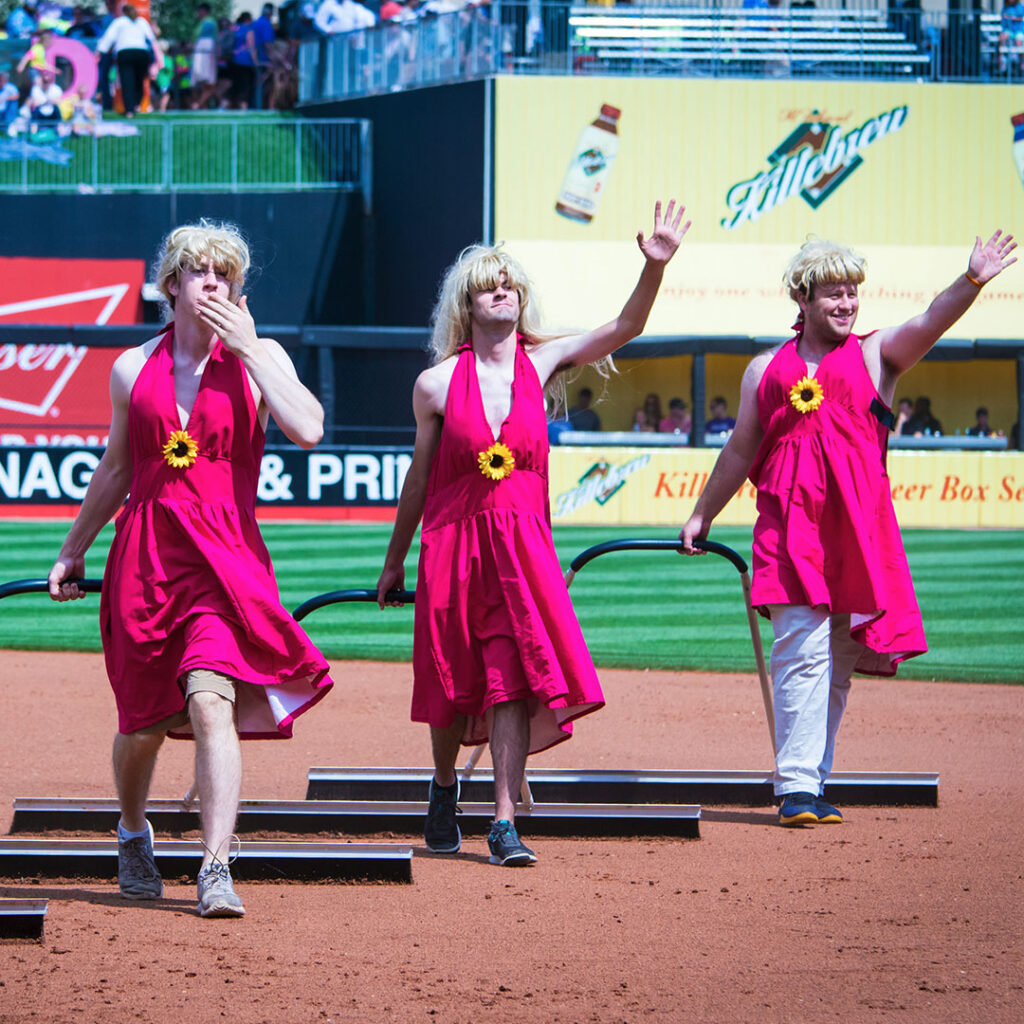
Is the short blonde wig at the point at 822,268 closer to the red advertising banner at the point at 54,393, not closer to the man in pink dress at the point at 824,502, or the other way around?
the man in pink dress at the point at 824,502

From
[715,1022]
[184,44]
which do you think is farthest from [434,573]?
[184,44]

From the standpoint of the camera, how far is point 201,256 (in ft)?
14.4

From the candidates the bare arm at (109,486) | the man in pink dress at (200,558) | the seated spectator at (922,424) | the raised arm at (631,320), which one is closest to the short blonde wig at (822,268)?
the raised arm at (631,320)

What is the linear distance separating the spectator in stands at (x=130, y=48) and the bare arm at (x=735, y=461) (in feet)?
75.7

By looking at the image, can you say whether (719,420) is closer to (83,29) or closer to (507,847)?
(83,29)

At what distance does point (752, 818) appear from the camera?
5766 millimetres

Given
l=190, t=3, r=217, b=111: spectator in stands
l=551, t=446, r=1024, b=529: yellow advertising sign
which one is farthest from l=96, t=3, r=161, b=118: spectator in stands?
l=551, t=446, r=1024, b=529: yellow advertising sign

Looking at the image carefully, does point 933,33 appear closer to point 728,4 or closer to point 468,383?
point 728,4

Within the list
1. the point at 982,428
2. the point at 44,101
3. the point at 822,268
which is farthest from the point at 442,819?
the point at 44,101

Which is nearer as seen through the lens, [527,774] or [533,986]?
[533,986]

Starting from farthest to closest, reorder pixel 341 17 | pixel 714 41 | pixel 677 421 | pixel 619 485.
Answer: pixel 341 17, pixel 714 41, pixel 677 421, pixel 619 485

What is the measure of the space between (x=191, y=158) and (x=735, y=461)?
22.3 m

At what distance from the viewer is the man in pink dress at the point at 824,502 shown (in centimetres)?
541

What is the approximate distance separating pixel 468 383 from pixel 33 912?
206 centimetres
